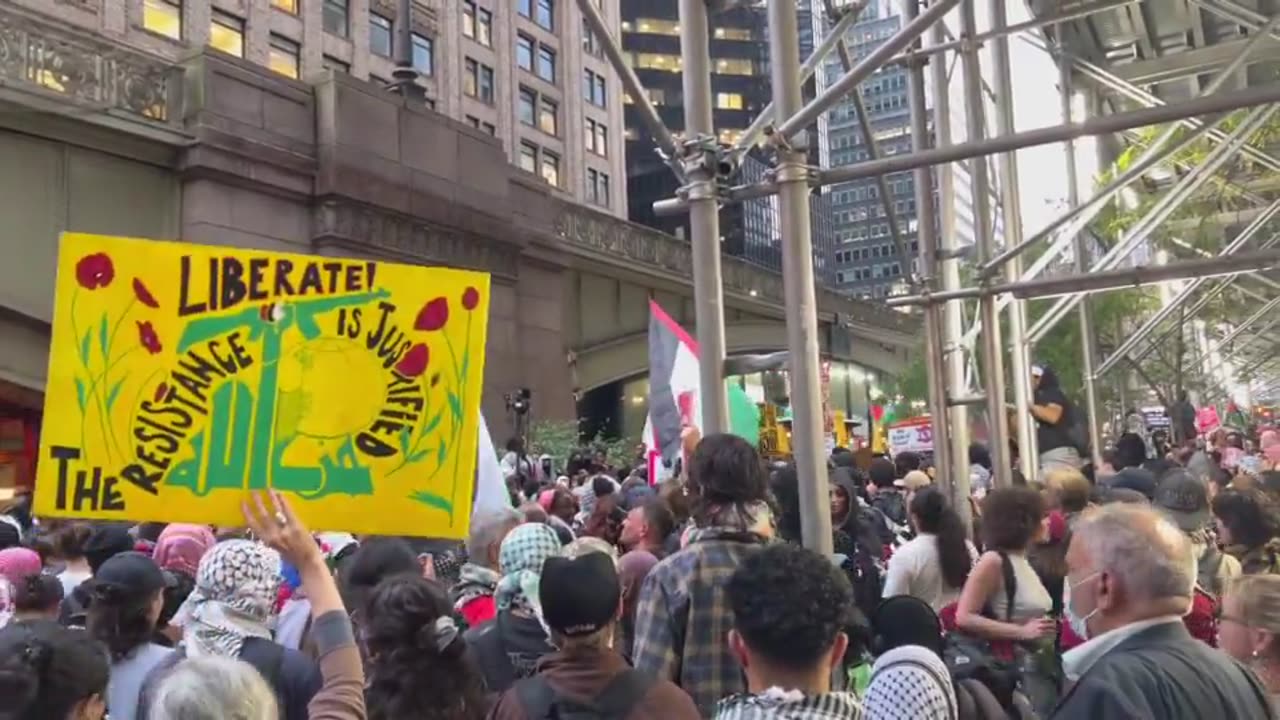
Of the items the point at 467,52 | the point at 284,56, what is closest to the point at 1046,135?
the point at 284,56

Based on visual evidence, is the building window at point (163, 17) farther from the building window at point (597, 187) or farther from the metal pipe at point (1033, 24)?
the metal pipe at point (1033, 24)

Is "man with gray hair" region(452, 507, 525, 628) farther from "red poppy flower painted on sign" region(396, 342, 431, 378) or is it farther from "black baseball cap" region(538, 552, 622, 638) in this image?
"black baseball cap" region(538, 552, 622, 638)

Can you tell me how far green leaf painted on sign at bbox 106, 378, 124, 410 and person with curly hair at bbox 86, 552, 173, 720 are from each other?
1.68 feet

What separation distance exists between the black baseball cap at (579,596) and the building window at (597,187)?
52094mm

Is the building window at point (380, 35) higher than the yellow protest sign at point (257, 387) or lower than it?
higher

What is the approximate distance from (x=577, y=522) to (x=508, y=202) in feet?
57.2

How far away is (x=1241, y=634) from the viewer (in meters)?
2.95

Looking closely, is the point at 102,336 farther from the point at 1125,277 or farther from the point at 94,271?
the point at 1125,277

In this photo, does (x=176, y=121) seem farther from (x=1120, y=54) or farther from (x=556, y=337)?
(x=1120, y=54)

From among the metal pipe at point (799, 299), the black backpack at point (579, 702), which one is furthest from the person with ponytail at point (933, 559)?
the black backpack at point (579, 702)

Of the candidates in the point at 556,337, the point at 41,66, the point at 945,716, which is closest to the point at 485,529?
the point at 945,716

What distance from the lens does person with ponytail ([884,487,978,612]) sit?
4918 mm

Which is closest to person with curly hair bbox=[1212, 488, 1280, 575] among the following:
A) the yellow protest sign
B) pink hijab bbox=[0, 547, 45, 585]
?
the yellow protest sign

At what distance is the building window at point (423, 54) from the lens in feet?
141
